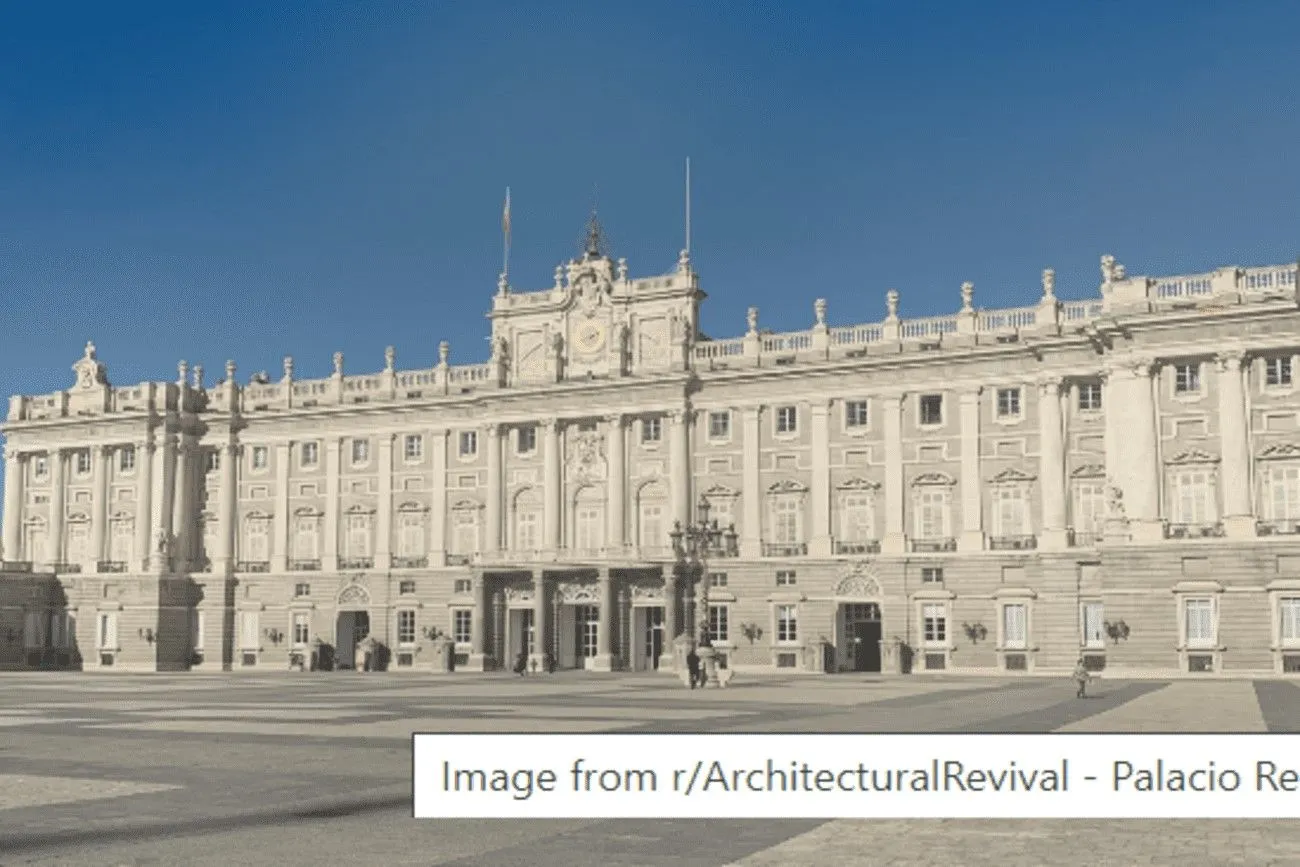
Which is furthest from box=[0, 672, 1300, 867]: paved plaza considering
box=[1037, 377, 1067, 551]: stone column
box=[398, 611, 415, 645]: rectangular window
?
box=[398, 611, 415, 645]: rectangular window

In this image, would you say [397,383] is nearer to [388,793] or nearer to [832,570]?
[832,570]

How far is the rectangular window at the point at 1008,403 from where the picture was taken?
210ft

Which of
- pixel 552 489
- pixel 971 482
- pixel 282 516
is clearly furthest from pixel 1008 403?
pixel 282 516

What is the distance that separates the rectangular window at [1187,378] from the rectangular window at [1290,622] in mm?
9118

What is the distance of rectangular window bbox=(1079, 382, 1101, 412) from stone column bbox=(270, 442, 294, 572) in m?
43.6

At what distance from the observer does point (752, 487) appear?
6919 centimetres

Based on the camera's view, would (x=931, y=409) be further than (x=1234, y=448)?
Yes

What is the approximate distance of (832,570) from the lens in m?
66.9

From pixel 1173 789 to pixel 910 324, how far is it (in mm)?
56923

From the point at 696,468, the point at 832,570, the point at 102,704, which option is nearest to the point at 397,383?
the point at 696,468

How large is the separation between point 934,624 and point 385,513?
101ft

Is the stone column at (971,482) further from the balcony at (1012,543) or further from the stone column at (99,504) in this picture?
the stone column at (99,504)

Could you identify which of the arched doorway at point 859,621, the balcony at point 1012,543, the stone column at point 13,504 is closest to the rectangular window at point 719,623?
the arched doorway at point 859,621

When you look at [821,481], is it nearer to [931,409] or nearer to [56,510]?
[931,409]
